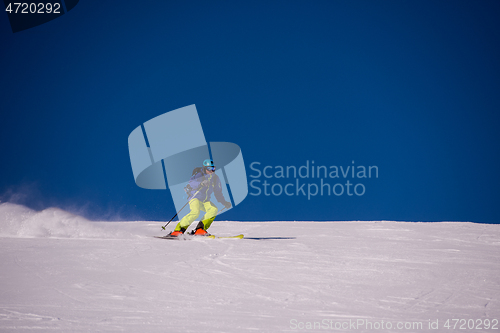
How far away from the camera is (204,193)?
268 inches

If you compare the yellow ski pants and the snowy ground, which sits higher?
the snowy ground

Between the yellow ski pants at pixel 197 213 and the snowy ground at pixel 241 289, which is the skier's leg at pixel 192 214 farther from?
the snowy ground at pixel 241 289

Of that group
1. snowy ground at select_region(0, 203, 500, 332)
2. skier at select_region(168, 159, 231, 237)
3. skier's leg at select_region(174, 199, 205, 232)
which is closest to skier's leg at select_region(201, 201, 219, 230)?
skier at select_region(168, 159, 231, 237)

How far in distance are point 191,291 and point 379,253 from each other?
3114 mm

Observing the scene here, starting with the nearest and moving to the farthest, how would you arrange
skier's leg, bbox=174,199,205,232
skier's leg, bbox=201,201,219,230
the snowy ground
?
1. the snowy ground
2. skier's leg, bbox=174,199,205,232
3. skier's leg, bbox=201,201,219,230

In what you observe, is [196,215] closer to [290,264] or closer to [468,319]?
[290,264]

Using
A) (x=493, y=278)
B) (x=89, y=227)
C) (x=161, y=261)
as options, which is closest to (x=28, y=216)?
(x=89, y=227)

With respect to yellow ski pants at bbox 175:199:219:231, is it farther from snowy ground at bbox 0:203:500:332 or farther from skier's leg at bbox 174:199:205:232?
snowy ground at bbox 0:203:500:332

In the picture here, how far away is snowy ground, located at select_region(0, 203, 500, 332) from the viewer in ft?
6.97

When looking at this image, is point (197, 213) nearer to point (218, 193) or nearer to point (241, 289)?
point (218, 193)

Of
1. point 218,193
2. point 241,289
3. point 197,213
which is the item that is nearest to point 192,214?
point 197,213

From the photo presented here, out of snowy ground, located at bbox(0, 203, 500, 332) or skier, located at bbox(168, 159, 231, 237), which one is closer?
snowy ground, located at bbox(0, 203, 500, 332)

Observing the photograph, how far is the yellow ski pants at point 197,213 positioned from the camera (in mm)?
6645

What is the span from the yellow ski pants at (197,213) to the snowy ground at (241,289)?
4.46ft
